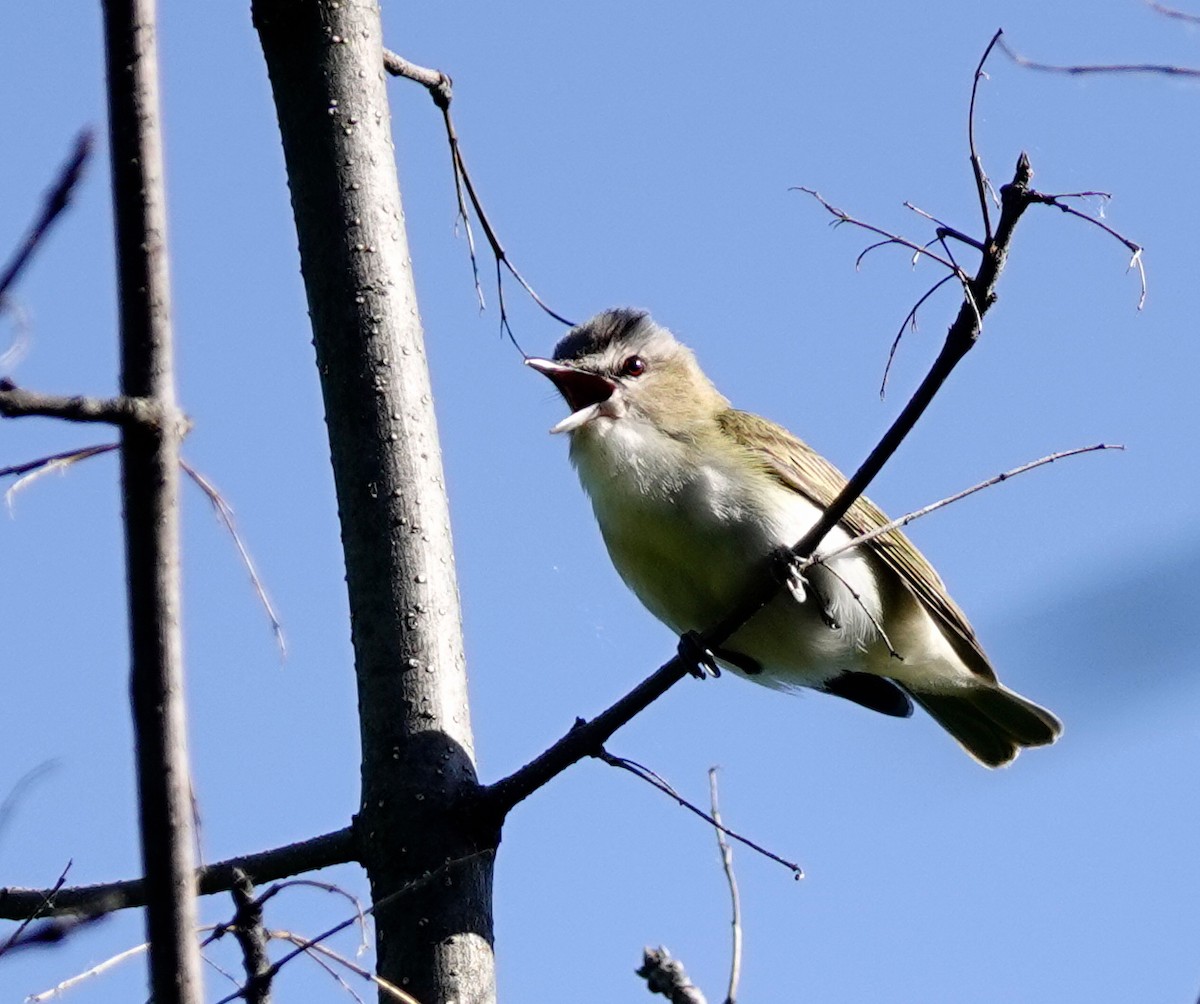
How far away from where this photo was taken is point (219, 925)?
2471 mm

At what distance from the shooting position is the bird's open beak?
16.9ft

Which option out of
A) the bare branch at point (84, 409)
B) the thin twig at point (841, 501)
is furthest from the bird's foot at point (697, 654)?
the bare branch at point (84, 409)

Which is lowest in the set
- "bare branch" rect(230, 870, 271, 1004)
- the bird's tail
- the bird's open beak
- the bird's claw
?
"bare branch" rect(230, 870, 271, 1004)

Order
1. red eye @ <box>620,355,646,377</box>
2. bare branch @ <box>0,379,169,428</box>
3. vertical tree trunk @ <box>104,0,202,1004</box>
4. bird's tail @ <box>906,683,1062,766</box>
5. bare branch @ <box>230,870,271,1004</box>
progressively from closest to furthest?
vertical tree trunk @ <box>104,0,202,1004</box>
bare branch @ <box>0,379,169,428</box>
bare branch @ <box>230,870,271,1004</box>
red eye @ <box>620,355,646,377</box>
bird's tail @ <box>906,683,1062,766</box>

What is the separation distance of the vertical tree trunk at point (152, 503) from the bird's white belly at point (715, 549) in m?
2.97

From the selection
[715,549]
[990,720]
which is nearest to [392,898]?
[715,549]

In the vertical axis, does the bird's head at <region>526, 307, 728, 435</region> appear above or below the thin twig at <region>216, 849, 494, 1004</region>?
above

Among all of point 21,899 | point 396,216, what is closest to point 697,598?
point 396,216

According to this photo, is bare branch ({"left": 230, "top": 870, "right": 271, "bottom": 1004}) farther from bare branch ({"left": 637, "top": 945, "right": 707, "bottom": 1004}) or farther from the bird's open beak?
the bird's open beak

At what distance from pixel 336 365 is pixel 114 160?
1491 mm

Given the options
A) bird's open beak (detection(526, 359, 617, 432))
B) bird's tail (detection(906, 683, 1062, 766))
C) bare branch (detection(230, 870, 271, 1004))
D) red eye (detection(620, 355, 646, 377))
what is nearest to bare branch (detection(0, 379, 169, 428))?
bare branch (detection(230, 870, 271, 1004))

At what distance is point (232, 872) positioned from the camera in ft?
9.86

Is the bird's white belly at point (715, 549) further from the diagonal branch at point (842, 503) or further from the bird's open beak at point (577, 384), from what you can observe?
the diagonal branch at point (842, 503)

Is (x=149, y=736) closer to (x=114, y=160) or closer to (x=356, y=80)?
(x=114, y=160)
